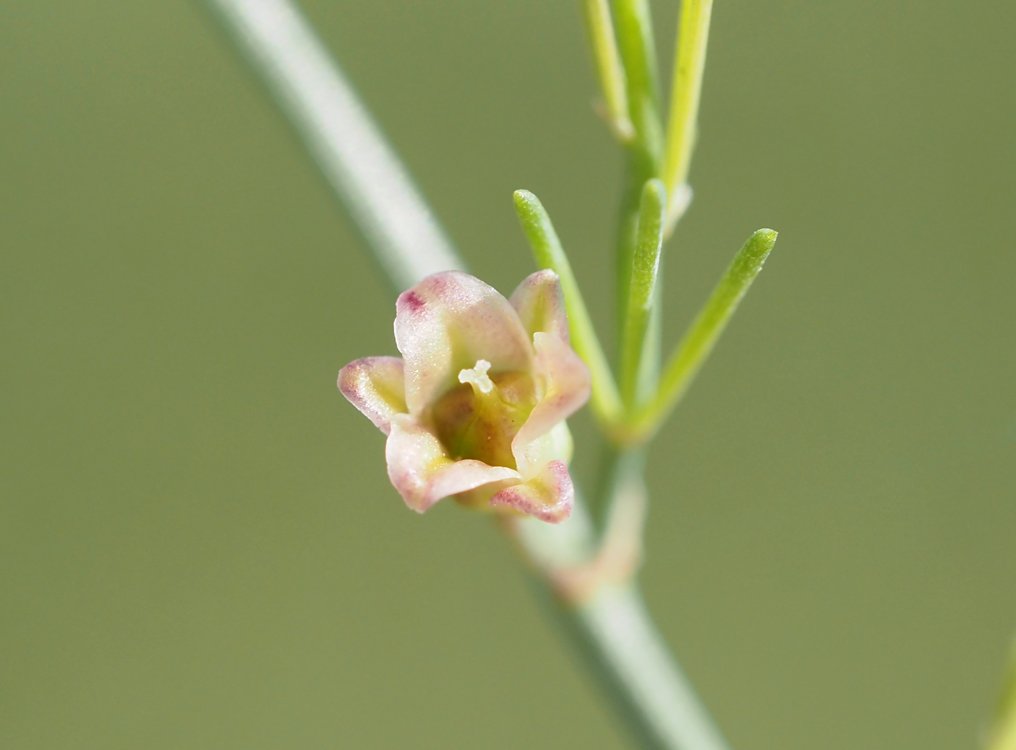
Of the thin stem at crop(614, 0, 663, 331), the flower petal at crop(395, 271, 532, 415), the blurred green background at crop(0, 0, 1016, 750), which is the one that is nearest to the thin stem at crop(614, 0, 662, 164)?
the thin stem at crop(614, 0, 663, 331)

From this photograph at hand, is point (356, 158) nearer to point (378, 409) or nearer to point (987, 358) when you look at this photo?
point (378, 409)

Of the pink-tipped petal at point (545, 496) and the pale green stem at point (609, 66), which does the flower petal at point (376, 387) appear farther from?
the pale green stem at point (609, 66)

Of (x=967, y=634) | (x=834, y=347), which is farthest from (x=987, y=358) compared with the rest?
(x=967, y=634)

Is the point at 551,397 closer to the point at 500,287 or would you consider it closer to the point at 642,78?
the point at 642,78

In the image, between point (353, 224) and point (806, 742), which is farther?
point (806, 742)

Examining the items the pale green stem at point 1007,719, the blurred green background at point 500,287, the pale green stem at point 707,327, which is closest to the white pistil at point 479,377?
the pale green stem at point 707,327

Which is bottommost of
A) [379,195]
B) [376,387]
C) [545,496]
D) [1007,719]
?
[1007,719]

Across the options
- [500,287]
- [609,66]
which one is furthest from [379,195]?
[500,287]

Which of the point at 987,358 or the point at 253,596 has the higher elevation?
the point at 253,596
